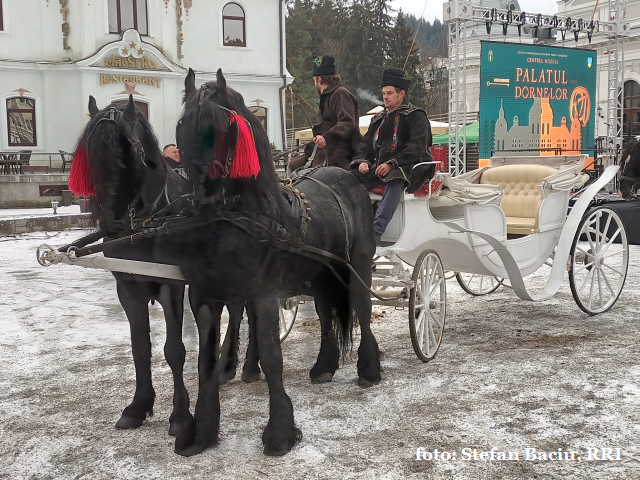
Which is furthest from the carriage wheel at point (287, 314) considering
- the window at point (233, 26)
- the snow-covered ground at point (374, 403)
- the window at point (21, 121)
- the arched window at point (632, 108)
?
the arched window at point (632, 108)

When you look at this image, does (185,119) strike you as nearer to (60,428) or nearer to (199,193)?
(199,193)

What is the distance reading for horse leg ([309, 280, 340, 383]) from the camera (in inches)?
186

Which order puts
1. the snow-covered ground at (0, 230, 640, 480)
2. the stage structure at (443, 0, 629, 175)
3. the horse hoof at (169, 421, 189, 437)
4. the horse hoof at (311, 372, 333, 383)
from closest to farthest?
the snow-covered ground at (0, 230, 640, 480) < the horse hoof at (169, 421, 189, 437) < the horse hoof at (311, 372, 333, 383) < the stage structure at (443, 0, 629, 175)

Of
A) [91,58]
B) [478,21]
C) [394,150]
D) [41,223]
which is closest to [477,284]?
[394,150]

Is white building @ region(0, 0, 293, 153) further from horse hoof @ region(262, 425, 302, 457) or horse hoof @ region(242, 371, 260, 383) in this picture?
horse hoof @ region(262, 425, 302, 457)

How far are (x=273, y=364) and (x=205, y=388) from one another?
1.31ft

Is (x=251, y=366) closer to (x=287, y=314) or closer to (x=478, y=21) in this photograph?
(x=287, y=314)

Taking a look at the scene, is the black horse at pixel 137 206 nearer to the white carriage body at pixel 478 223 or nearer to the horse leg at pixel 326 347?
the horse leg at pixel 326 347

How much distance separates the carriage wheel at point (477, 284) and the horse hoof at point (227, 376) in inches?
135

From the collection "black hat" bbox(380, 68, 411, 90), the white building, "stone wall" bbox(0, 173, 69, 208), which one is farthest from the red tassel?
the white building

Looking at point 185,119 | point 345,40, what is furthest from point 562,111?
point 345,40

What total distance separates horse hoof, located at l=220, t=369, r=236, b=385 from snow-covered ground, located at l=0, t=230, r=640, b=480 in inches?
1.7

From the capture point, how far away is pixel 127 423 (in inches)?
152

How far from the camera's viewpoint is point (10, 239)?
12.7 m
